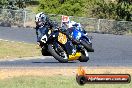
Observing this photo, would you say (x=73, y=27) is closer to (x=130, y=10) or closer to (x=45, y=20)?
(x=45, y=20)

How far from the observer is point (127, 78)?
5.62m

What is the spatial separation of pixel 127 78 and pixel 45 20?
1.36 meters

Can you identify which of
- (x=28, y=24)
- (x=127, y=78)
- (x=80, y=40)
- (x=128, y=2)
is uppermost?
(x=80, y=40)

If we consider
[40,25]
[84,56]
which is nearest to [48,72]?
[84,56]

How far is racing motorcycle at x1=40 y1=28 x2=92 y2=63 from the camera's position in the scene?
231 inches

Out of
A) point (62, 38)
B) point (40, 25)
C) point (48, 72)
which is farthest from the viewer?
point (48, 72)

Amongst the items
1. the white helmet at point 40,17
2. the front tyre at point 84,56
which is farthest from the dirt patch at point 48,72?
the white helmet at point 40,17

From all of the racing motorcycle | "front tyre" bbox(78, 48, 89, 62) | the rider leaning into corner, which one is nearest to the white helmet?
the rider leaning into corner

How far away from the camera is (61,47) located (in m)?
6.03

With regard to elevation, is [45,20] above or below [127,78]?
above

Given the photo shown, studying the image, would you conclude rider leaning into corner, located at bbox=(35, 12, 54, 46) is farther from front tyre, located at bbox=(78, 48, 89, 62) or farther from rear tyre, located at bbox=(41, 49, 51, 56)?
front tyre, located at bbox=(78, 48, 89, 62)

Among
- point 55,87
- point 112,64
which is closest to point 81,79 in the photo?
point 55,87

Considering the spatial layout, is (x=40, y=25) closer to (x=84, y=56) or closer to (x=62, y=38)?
(x=62, y=38)

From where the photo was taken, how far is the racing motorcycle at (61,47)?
231 inches
